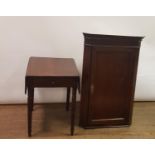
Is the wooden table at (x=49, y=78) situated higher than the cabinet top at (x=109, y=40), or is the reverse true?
the cabinet top at (x=109, y=40)

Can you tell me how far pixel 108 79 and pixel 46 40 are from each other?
0.89 metres

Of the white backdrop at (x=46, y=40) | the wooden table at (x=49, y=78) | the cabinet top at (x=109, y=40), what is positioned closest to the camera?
the wooden table at (x=49, y=78)

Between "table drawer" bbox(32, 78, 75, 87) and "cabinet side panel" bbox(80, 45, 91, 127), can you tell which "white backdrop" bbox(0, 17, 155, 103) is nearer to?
"cabinet side panel" bbox(80, 45, 91, 127)

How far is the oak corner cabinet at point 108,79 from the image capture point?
6.99 feet

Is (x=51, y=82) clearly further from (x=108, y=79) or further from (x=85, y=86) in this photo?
(x=108, y=79)

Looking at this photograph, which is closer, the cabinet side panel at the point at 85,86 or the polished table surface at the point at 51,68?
the polished table surface at the point at 51,68

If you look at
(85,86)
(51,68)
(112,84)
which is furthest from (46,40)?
(112,84)

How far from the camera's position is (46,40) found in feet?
8.80

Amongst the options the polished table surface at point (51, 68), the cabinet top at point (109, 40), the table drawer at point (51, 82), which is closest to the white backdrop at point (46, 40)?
the polished table surface at point (51, 68)

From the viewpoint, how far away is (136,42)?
2.18 meters

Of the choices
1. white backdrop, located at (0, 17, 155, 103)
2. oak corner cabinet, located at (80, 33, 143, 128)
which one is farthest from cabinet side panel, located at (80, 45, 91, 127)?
white backdrop, located at (0, 17, 155, 103)

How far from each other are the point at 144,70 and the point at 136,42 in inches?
33.2

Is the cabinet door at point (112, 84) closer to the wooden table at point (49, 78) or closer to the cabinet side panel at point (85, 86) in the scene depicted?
the cabinet side panel at point (85, 86)
